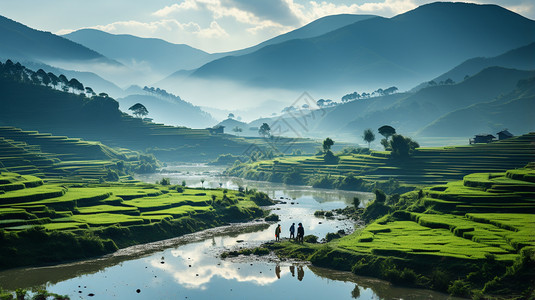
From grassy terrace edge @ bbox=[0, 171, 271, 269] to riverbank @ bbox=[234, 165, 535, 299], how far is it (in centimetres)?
1580

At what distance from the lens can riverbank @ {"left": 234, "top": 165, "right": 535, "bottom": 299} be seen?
33500 millimetres

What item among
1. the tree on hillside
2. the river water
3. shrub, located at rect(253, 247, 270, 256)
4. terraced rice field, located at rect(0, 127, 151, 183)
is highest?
the tree on hillside

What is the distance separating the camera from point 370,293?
3603cm

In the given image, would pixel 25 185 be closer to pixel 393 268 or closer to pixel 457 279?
pixel 393 268

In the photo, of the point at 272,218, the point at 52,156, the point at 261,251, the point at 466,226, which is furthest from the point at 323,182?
the point at 52,156

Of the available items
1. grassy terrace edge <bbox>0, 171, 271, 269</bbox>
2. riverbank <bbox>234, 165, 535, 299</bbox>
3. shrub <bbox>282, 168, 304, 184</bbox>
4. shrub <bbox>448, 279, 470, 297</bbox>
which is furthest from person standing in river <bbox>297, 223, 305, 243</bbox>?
shrub <bbox>282, 168, 304, 184</bbox>

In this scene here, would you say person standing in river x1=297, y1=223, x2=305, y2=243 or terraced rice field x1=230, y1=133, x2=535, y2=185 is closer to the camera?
person standing in river x1=297, y1=223, x2=305, y2=243

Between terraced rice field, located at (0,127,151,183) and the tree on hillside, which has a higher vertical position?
the tree on hillside

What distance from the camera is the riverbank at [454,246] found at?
1319 inches

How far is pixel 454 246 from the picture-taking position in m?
38.8

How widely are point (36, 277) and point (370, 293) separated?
27932 mm

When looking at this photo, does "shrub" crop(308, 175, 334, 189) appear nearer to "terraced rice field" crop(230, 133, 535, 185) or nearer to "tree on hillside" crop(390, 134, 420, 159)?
"terraced rice field" crop(230, 133, 535, 185)

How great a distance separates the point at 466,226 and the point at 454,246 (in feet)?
21.5

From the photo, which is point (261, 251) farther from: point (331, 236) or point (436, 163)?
point (436, 163)
